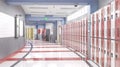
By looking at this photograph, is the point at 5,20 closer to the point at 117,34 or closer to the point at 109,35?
the point at 109,35

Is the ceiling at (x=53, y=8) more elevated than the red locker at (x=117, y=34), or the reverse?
the ceiling at (x=53, y=8)

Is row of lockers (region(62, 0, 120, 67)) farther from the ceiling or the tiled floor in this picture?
the ceiling

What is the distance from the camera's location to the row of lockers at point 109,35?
6481 mm

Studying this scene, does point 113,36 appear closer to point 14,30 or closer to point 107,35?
point 107,35

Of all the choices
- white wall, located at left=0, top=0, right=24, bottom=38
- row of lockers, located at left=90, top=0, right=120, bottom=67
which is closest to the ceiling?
white wall, located at left=0, top=0, right=24, bottom=38

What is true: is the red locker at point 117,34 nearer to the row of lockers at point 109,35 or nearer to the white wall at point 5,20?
the row of lockers at point 109,35

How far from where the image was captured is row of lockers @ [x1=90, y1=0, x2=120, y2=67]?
21.3 feet

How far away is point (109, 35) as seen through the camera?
734cm

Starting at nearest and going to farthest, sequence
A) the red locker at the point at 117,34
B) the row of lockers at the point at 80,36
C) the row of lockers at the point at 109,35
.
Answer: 1. the red locker at the point at 117,34
2. the row of lockers at the point at 109,35
3. the row of lockers at the point at 80,36

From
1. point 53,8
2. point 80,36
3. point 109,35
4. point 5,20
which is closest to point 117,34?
point 109,35

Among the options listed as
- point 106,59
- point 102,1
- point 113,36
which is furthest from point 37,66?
point 102,1

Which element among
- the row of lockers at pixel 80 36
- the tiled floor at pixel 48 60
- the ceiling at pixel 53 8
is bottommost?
the tiled floor at pixel 48 60

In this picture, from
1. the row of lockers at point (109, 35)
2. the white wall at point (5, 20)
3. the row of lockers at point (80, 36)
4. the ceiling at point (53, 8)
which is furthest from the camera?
the ceiling at point (53, 8)

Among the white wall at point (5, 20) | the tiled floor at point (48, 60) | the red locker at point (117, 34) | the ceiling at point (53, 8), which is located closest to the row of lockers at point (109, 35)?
the red locker at point (117, 34)
